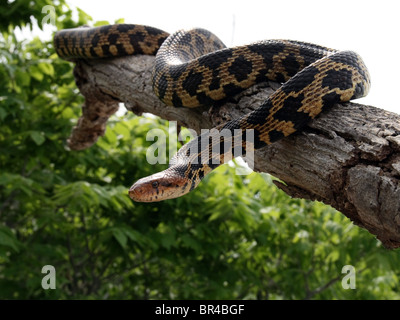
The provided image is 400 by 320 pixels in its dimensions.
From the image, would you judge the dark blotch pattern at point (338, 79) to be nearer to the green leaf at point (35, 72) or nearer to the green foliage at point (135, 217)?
the green foliage at point (135, 217)

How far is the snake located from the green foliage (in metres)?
2.30

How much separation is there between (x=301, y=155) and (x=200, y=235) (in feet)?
13.7

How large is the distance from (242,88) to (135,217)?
4.00m

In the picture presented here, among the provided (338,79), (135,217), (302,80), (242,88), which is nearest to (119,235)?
(135,217)

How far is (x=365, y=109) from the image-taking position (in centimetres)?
251

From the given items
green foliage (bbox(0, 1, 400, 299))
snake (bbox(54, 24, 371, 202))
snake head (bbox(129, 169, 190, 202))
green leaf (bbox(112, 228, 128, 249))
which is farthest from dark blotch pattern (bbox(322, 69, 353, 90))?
green leaf (bbox(112, 228, 128, 249))

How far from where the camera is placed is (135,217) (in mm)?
6734

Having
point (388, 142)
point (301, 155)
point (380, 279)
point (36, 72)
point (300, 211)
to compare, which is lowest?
point (380, 279)

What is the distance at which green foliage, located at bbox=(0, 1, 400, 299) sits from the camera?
6.23 meters

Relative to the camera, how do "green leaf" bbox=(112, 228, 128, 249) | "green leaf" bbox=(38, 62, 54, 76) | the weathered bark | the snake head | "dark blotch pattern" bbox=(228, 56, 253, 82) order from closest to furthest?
the weathered bark < the snake head < "dark blotch pattern" bbox=(228, 56, 253, 82) < "green leaf" bbox=(112, 228, 128, 249) < "green leaf" bbox=(38, 62, 54, 76)

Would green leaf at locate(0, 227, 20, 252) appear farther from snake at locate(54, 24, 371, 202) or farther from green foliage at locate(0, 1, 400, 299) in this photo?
snake at locate(54, 24, 371, 202)

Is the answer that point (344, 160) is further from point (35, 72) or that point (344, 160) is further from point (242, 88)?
point (35, 72)
